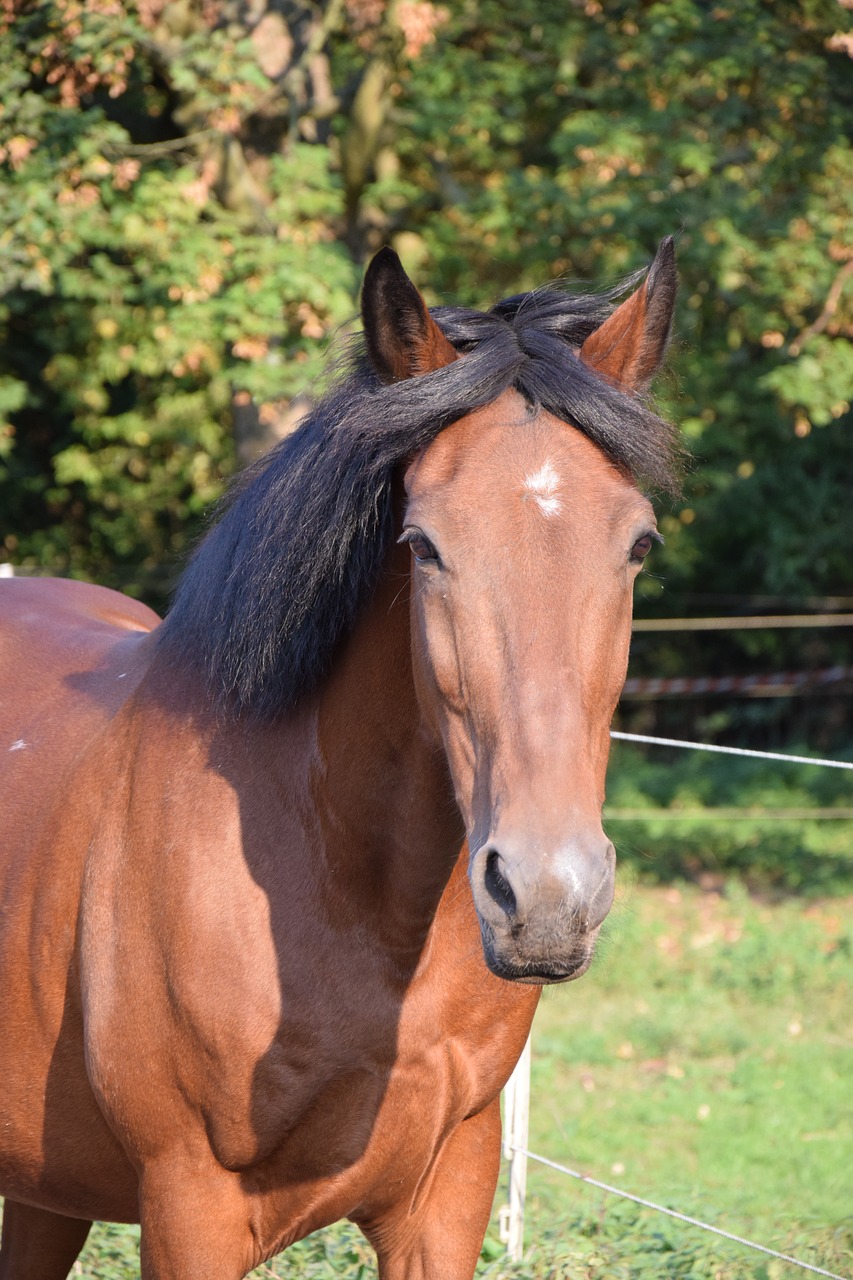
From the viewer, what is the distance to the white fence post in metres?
3.72

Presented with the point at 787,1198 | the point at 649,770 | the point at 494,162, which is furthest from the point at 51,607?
the point at 649,770

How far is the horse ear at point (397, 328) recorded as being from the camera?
2.07 metres

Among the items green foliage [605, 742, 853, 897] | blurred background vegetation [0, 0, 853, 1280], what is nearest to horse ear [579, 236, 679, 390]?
blurred background vegetation [0, 0, 853, 1280]

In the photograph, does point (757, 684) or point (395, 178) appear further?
point (757, 684)

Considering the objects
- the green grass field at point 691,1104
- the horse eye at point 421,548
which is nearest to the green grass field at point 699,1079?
the green grass field at point 691,1104

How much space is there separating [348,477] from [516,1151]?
8.22ft

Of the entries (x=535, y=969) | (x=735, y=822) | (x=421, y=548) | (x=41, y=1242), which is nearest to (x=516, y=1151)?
(x=41, y=1242)

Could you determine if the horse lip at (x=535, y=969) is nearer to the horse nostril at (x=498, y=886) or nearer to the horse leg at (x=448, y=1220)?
the horse nostril at (x=498, y=886)

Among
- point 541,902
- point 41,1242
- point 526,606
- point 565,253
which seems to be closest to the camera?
point 541,902

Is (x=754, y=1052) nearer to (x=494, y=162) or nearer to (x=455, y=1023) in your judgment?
(x=455, y=1023)

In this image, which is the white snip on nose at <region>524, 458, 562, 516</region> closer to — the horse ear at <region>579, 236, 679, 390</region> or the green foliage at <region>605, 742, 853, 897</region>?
the horse ear at <region>579, 236, 679, 390</region>

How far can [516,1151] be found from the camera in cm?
388

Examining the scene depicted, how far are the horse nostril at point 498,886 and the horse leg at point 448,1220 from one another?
0.99 m

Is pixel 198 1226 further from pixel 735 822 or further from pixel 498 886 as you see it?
pixel 735 822
